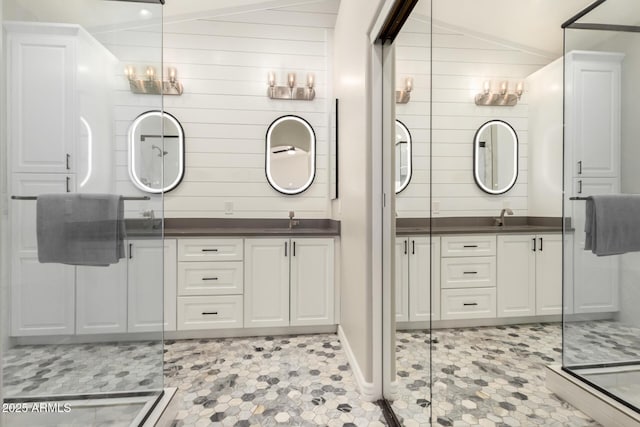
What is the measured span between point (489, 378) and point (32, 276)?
1315 millimetres

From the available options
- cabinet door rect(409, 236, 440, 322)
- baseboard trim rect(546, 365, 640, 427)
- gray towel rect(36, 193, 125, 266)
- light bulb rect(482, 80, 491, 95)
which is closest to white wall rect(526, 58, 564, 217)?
light bulb rect(482, 80, 491, 95)

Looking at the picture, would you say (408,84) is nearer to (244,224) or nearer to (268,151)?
(268,151)

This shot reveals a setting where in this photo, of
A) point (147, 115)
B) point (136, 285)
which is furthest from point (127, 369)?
point (147, 115)

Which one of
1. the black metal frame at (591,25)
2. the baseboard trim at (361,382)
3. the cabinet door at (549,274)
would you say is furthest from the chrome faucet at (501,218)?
the baseboard trim at (361,382)

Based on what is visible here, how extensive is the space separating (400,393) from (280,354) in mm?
1087

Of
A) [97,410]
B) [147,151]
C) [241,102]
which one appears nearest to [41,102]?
[147,151]

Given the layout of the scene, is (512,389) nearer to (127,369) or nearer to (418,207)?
(418,207)

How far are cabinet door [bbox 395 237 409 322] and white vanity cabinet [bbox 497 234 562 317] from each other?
764 millimetres

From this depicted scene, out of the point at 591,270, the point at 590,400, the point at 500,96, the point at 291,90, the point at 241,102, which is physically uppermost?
the point at 291,90

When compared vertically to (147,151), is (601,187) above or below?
below

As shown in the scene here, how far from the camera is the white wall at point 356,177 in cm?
181

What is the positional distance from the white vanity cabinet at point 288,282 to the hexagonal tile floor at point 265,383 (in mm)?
186

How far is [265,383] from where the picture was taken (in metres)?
2.02

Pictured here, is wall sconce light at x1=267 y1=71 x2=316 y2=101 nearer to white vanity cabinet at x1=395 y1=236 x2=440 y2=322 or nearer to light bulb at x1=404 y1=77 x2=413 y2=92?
light bulb at x1=404 y1=77 x2=413 y2=92
